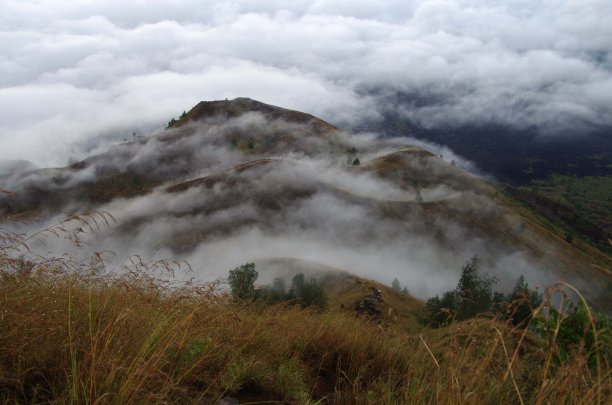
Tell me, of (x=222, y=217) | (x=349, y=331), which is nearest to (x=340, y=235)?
(x=222, y=217)

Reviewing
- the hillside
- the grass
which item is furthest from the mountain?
the grass

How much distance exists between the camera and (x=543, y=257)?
6619 inches

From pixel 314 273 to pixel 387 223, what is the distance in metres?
85.3

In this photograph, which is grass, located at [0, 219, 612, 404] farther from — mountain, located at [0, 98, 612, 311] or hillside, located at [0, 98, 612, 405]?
mountain, located at [0, 98, 612, 311]

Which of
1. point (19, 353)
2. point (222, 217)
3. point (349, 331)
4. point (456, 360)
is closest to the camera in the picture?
point (19, 353)

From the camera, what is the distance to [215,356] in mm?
4242

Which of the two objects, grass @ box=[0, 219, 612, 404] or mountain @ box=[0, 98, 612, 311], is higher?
grass @ box=[0, 219, 612, 404]

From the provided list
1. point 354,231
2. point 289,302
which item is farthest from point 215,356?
point 354,231

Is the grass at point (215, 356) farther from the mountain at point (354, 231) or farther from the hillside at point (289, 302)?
the mountain at point (354, 231)

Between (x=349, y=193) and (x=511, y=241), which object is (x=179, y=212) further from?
(x=511, y=241)

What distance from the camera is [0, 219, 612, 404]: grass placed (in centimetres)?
296

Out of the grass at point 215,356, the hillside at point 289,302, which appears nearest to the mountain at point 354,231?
the hillside at point 289,302

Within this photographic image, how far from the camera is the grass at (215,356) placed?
2.96m

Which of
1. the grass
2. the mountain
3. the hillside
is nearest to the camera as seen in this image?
the grass
